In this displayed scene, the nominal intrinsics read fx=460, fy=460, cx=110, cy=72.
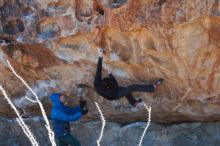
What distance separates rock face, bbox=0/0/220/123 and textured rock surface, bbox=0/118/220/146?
247 mm

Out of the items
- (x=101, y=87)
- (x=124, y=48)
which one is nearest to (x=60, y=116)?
(x=101, y=87)

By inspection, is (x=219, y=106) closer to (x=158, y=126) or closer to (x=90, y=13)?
(x=158, y=126)

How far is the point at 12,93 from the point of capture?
6688mm

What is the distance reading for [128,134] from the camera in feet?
22.2

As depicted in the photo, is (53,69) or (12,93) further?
(12,93)

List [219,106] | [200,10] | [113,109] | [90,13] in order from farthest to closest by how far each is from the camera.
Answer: [113,109] → [219,106] → [90,13] → [200,10]

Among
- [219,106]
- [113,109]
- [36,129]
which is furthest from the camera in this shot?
[36,129]

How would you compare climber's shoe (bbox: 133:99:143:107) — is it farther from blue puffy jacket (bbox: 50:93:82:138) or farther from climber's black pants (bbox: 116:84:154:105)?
blue puffy jacket (bbox: 50:93:82:138)

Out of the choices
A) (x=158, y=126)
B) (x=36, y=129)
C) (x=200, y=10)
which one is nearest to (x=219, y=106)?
(x=158, y=126)

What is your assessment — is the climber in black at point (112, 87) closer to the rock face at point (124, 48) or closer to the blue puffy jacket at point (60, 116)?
the rock face at point (124, 48)

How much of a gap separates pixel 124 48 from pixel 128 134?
1723mm

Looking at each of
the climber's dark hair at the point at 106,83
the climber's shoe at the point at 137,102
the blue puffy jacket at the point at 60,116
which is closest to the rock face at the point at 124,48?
the climber's shoe at the point at 137,102

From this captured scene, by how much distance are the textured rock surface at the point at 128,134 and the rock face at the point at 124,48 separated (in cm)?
25

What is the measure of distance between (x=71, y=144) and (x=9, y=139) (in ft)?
5.20
